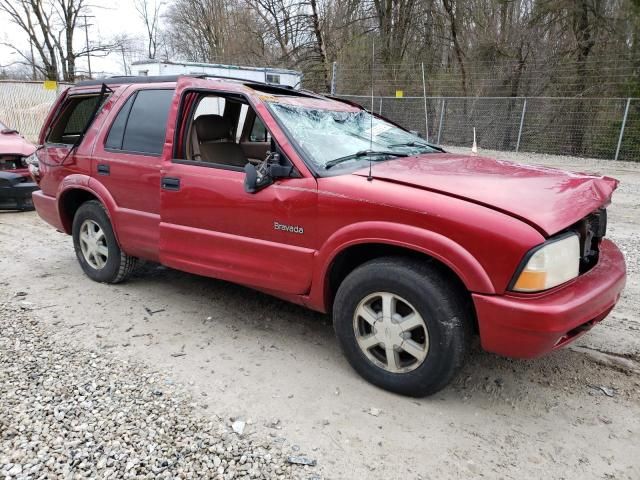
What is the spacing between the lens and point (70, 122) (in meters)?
5.01

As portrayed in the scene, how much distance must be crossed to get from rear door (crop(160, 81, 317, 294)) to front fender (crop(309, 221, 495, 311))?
0.11 m

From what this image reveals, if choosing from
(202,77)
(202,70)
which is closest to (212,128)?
(202,77)

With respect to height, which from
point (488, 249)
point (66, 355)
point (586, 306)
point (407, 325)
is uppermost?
point (488, 249)

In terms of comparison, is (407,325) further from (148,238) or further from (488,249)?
(148,238)

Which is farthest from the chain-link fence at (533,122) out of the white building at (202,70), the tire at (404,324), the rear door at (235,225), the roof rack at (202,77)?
the tire at (404,324)

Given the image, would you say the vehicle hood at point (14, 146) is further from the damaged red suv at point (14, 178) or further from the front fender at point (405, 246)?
the front fender at point (405, 246)

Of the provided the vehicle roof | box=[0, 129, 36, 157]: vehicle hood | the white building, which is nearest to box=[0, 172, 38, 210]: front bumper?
box=[0, 129, 36, 157]: vehicle hood

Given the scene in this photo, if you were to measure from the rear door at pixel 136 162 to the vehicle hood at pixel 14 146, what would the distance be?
4445 millimetres

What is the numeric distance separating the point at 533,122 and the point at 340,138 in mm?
13641

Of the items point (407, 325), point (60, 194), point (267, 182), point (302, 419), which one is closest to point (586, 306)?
point (407, 325)

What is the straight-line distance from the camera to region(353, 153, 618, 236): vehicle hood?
8.47 ft

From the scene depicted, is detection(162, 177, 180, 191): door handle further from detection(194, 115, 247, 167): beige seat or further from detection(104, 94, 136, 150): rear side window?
detection(104, 94, 136, 150): rear side window

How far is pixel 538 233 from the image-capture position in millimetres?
2447

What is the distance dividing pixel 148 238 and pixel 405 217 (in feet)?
7.64
